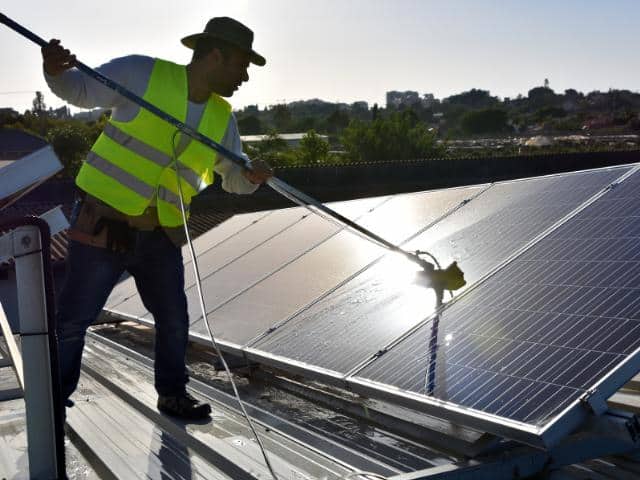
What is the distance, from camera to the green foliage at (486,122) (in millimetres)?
129625

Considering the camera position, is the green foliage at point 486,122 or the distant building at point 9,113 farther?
the green foliage at point 486,122

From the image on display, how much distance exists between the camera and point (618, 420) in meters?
3.23

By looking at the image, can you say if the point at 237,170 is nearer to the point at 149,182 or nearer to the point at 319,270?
the point at 149,182

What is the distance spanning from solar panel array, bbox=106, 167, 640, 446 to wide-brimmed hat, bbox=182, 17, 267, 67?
1.61 meters

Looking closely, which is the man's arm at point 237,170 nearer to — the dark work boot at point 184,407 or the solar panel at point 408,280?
the solar panel at point 408,280

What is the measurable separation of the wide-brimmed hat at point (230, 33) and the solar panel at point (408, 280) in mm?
1557

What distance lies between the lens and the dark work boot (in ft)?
14.2

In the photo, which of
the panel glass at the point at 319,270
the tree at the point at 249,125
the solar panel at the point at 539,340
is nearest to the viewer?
the solar panel at the point at 539,340

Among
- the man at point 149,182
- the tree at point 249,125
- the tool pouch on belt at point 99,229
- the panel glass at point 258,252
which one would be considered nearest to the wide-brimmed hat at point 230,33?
the man at point 149,182

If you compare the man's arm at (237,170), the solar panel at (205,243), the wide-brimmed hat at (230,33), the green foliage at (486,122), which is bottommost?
the solar panel at (205,243)

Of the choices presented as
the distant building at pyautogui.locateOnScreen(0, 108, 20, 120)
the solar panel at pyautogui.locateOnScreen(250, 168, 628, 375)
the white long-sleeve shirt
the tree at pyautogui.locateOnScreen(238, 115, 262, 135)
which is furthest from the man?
the tree at pyautogui.locateOnScreen(238, 115, 262, 135)

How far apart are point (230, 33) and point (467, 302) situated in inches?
69.9

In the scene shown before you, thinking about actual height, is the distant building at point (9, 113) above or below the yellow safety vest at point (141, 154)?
above

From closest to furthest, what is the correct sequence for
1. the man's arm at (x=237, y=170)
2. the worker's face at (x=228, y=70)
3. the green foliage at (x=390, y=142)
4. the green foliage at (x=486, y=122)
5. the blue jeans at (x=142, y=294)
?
the blue jeans at (x=142, y=294) < the worker's face at (x=228, y=70) < the man's arm at (x=237, y=170) < the green foliage at (x=390, y=142) < the green foliage at (x=486, y=122)
